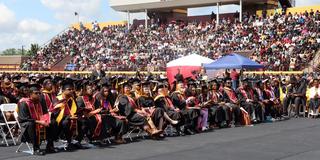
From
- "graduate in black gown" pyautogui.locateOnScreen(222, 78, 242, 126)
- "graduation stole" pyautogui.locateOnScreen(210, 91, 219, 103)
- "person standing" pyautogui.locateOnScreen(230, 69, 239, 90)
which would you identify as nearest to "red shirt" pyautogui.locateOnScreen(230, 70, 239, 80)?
"person standing" pyautogui.locateOnScreen(230, 69, 239, 90)

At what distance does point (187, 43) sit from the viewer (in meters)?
36.0

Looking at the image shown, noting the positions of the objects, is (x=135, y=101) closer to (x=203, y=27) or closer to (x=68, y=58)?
(x=203, y=27)

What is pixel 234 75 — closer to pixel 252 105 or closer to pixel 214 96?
pixel 252 105

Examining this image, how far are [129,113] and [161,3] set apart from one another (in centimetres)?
3115

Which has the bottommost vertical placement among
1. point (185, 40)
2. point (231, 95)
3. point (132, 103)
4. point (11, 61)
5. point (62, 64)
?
point (231, 95)

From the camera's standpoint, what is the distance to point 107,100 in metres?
11.6

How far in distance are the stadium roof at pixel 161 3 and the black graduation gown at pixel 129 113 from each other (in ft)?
89.9

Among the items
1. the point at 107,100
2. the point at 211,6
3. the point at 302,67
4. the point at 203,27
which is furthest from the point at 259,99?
the point at 211,6

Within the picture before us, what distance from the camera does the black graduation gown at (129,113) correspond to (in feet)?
38.0

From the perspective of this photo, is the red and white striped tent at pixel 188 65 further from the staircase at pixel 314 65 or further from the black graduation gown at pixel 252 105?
the black graduation gown at pixel 252 105

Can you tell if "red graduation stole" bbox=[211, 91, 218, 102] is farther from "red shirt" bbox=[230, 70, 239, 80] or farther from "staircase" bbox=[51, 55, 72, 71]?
"staircase" bbox=[51, 55, 72, 71]

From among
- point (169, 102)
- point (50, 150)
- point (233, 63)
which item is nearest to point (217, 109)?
point (169, 102)

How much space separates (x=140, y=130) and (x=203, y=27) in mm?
26460

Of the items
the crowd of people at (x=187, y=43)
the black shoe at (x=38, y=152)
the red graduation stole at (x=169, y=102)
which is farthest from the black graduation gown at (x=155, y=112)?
the crowd of people at (x=187, y=43)
